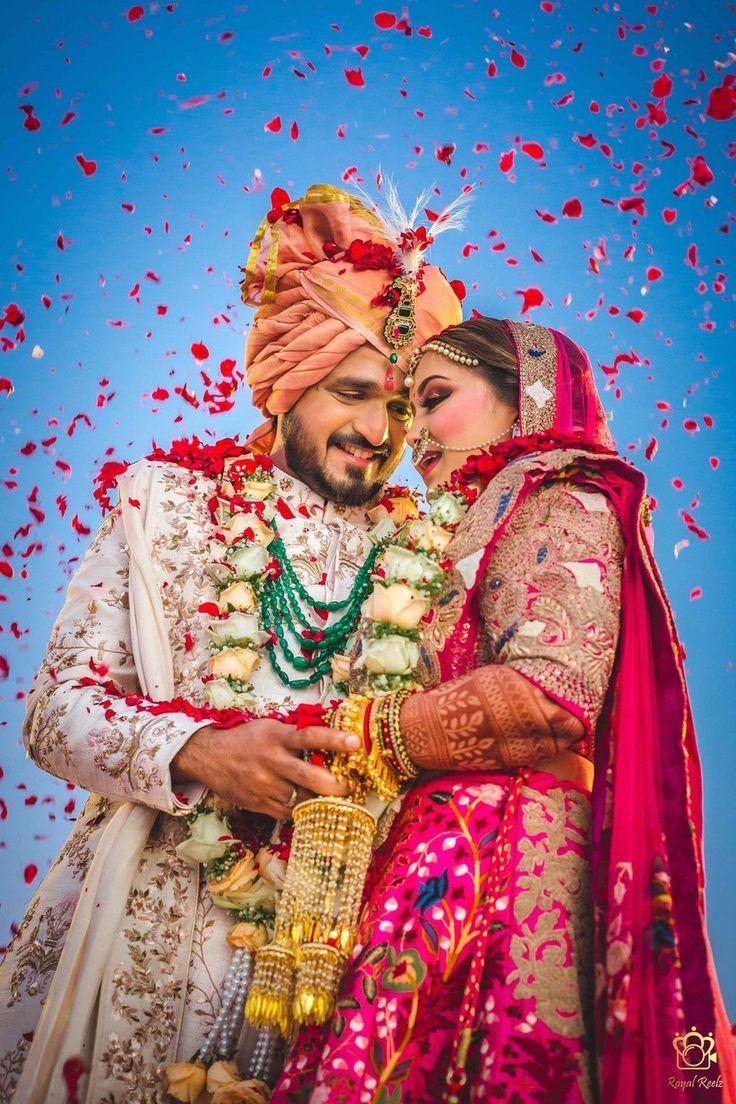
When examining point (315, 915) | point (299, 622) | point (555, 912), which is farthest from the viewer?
point (299, 622)

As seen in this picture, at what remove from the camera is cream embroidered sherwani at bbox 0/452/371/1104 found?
222 centimetres

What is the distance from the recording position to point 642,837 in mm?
1909

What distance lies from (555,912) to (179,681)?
4.39 feet

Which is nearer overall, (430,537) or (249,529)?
(430,537)

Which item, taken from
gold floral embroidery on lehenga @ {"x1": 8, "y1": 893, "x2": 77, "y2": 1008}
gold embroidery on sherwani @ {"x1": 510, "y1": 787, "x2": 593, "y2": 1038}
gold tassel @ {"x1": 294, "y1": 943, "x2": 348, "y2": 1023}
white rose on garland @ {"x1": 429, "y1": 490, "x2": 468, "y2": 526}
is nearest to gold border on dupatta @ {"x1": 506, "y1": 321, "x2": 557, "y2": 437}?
white rose on garland @ {"x1": 429, "y1": 490, "x2": 468, "y2": 526}

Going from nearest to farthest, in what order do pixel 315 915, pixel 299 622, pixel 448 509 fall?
1. pixel 315 915
2. pixel 448 509
3. pixel 299 622

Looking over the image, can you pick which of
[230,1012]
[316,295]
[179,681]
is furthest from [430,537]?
[316,295]

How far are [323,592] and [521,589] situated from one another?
3.72ft

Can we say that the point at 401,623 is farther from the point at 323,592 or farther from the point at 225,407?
the point at 225,407

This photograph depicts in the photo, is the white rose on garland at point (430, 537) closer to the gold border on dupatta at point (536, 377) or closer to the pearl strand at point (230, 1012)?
the gold border on dupatta at point (536, 377)

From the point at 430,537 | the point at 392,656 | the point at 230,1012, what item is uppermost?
the point at 430,537

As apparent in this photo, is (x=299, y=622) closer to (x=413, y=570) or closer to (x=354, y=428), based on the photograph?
(x=413, y=570)

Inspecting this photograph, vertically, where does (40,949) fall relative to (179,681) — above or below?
below

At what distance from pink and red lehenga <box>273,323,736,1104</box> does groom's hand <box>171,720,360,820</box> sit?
225 mm
